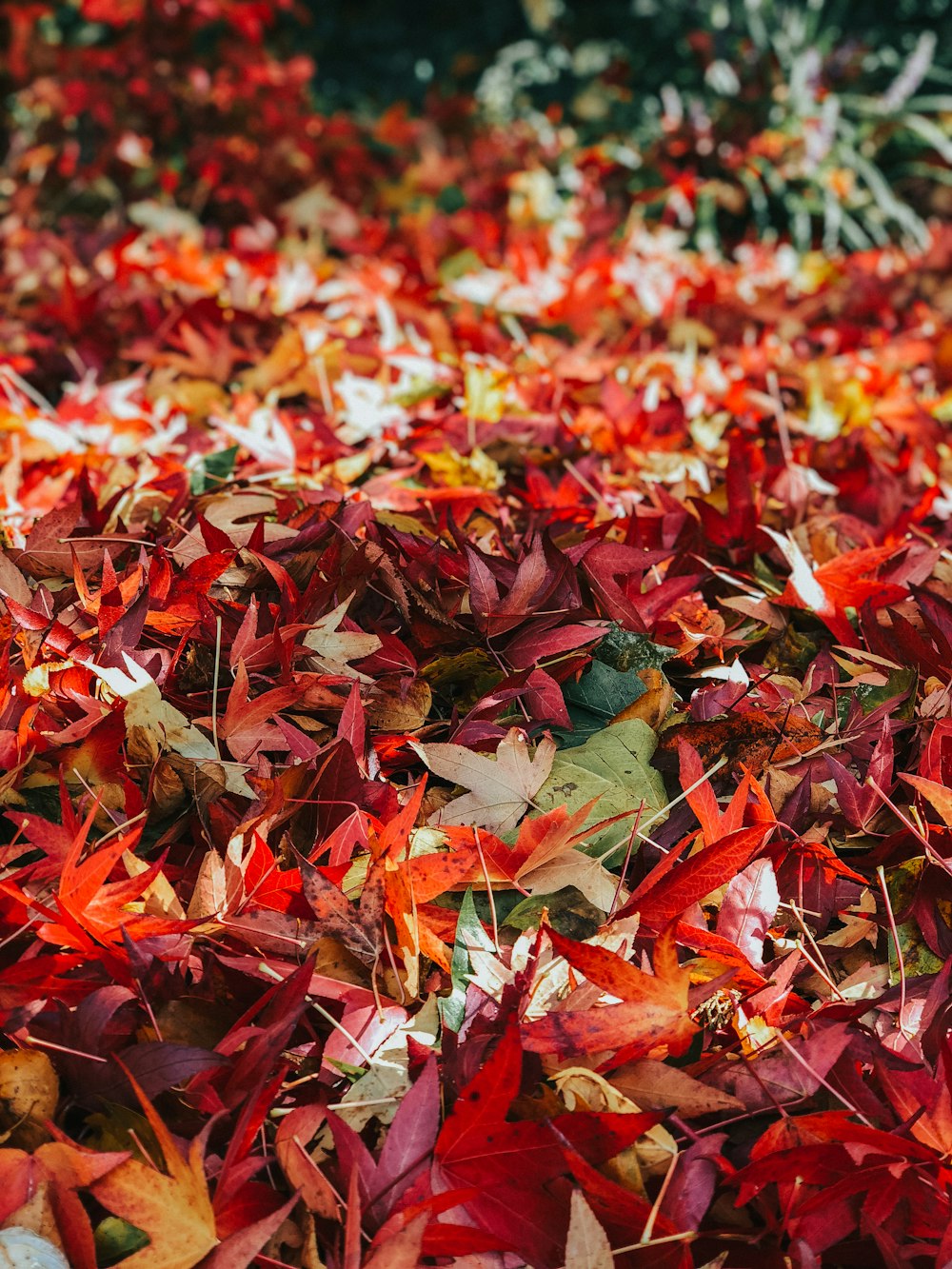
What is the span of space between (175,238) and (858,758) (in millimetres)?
2513

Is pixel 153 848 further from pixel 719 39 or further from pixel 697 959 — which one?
pixel 719 39

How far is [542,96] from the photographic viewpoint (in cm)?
395

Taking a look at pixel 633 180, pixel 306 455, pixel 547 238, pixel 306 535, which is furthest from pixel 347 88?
pixel 306 535

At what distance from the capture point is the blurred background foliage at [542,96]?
3.08 metres

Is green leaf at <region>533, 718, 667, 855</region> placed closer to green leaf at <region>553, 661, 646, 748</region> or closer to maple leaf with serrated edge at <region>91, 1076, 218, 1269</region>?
green leaf at <region>553, 661, 646, 748</region>

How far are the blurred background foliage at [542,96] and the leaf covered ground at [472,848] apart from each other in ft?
6.30

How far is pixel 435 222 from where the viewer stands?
2.96 meters

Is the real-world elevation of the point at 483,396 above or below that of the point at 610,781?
above

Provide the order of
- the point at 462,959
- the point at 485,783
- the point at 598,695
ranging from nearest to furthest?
the point at 462,959
the point at 485,783
the point at 598,695

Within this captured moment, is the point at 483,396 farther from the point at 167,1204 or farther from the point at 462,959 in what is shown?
the point at 167,1204

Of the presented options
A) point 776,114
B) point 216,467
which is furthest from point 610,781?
point 776,114

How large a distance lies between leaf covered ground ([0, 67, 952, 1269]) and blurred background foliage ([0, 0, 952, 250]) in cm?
192

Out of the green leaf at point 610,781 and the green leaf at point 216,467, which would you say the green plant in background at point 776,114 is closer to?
the green leaf at point 216,467

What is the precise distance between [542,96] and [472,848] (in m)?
3.87
